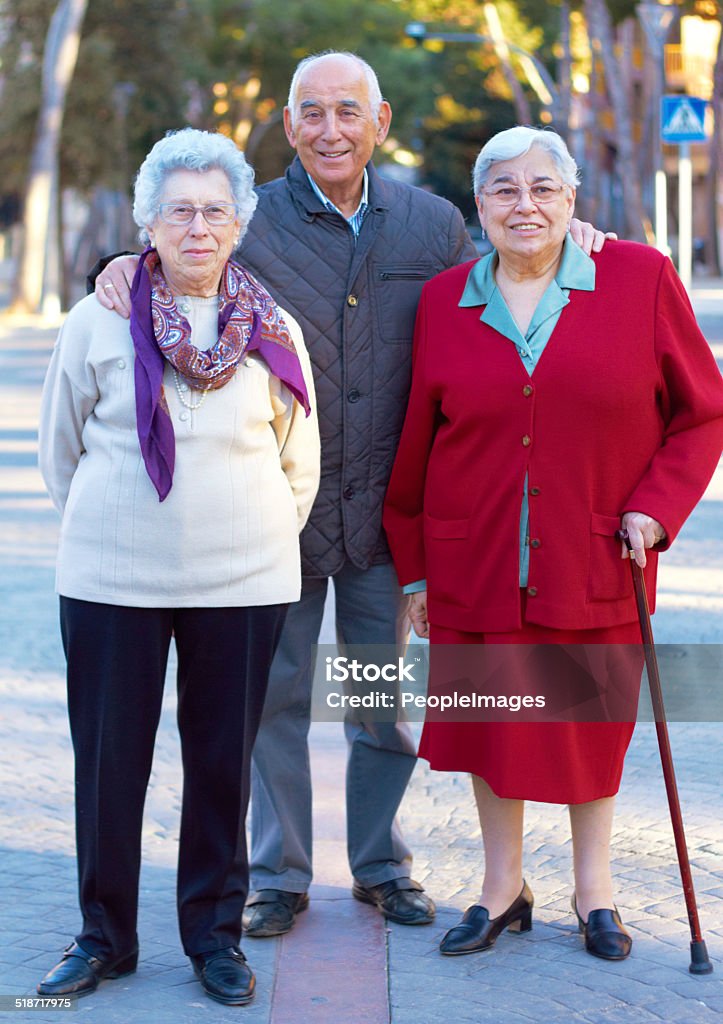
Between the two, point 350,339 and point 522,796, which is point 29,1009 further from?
point 350,339

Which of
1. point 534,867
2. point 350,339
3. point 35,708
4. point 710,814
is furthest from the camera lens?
point 35,708

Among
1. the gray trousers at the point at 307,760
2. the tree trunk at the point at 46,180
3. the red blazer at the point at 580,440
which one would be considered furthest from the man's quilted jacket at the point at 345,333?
the tree trunk at the point at 46,180

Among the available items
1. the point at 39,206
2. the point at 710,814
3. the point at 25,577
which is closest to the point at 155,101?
the point at 39,206

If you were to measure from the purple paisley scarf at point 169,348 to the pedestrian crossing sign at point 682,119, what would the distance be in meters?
12.8

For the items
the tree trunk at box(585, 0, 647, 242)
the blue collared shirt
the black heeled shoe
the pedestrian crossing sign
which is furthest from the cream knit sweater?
the tree trunk at box(585, 0, 647, 242)

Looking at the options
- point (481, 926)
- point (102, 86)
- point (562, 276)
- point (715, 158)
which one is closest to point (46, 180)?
point (102, 86)

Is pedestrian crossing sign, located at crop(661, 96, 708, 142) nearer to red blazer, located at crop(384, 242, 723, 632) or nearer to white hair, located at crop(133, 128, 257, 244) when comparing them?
red blazer, located at crop(384, 242, 723, 632)

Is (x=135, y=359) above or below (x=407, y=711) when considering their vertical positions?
above

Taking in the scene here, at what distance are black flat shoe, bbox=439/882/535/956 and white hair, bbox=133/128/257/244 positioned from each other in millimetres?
1861

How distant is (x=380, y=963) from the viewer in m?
4.20

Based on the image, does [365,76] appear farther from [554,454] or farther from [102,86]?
[102,86]

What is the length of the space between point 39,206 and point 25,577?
26.6 m

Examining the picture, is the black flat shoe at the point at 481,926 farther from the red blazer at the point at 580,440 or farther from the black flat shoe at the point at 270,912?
the red blazer at the point at 580,440

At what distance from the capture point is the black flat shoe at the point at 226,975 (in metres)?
3.94
